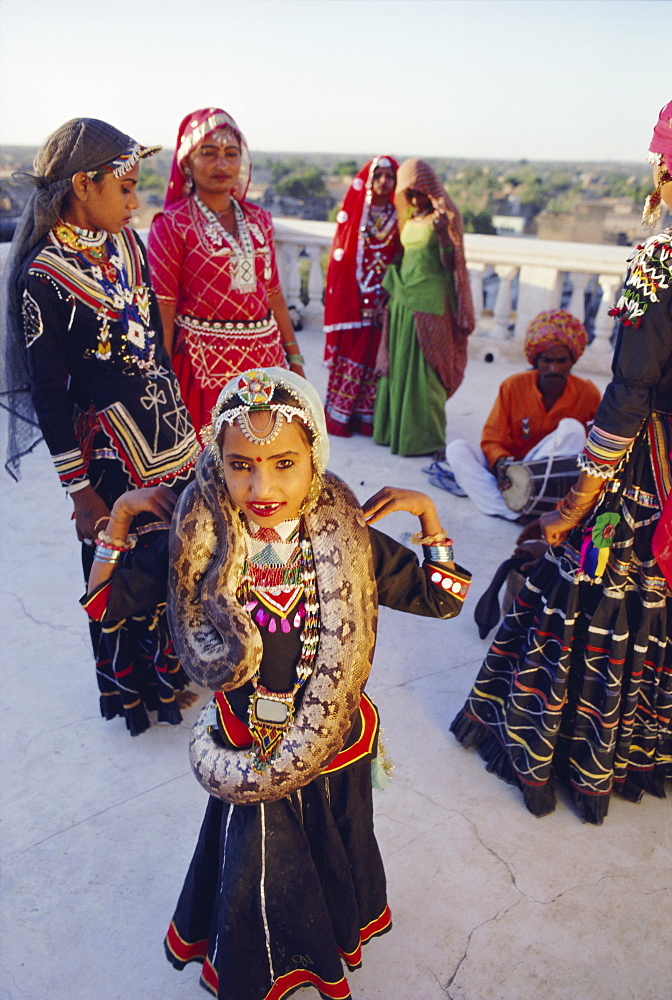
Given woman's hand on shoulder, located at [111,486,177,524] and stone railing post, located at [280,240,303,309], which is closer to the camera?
woman's hand on shoulder, located at [111,486,177,524]

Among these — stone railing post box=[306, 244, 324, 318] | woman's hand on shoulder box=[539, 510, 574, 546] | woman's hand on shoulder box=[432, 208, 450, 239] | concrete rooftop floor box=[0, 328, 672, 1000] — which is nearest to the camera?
concrete rooftop floor box=[0, 328, 672, 1000]

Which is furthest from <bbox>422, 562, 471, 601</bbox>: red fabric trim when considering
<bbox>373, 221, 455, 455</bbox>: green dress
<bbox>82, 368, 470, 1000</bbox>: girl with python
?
<bbox>373, 221, 455, 455</bbox>: green dress

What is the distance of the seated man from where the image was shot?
4227 mm

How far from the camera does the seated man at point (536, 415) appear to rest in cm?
423

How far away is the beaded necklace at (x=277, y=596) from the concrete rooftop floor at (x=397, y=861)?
2.96 ft

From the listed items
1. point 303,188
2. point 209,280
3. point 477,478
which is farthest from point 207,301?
point 303,188

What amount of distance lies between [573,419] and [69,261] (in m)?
2.76

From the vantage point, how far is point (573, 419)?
14.0 ft

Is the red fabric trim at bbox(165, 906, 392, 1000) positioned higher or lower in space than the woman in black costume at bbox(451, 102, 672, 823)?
lower

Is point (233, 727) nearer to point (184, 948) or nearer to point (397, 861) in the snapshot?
point (184, 948)

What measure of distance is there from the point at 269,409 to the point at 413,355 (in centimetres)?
412

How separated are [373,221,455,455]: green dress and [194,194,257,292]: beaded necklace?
2031mm

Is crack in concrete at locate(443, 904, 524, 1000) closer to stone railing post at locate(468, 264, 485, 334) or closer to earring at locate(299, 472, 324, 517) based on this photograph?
earring at locate(299, 472, 324, 517)

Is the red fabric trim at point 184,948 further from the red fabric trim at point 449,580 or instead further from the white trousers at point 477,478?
the white trousers at point 477,478
